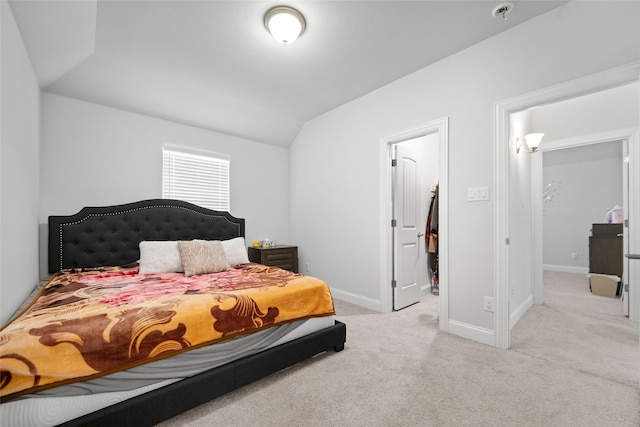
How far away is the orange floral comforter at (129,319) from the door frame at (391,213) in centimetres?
125

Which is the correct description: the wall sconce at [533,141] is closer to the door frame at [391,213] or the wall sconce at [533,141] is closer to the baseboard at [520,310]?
the door frame at [391,213]

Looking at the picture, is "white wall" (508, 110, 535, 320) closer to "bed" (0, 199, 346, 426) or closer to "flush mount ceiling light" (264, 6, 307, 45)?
"bed" (0, 199, 346, 426)

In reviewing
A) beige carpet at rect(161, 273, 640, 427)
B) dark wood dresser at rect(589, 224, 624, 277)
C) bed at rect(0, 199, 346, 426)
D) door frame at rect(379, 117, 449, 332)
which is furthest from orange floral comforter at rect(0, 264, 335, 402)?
dark wood dresser at rect(589, 224, 624, 277)

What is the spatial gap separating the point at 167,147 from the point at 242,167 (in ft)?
3.49

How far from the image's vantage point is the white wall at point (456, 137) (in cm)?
199

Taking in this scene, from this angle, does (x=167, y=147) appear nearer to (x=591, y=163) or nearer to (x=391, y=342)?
(x=391, y=342)

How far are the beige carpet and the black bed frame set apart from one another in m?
0.11

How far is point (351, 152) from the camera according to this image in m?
3.64

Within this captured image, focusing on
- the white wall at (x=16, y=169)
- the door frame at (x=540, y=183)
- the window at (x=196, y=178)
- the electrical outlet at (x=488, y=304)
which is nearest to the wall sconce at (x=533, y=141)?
the door frame at (x=540, y=183)

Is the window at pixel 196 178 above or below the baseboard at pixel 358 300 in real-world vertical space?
above

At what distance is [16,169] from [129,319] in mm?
1496

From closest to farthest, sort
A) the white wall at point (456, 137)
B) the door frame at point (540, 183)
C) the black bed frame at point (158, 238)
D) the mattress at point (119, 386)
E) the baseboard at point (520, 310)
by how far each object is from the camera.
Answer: the mattress at point (119, 386)
the black bed frame at point (158, 238)
the white wall at point (456, 137)
the baseboard at point (520, 310)
the door frame at point (540, 183)

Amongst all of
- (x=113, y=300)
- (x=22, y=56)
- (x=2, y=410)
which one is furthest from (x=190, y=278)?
(x=22, y=56)

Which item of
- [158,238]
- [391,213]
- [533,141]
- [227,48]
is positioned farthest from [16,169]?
[533,141]
